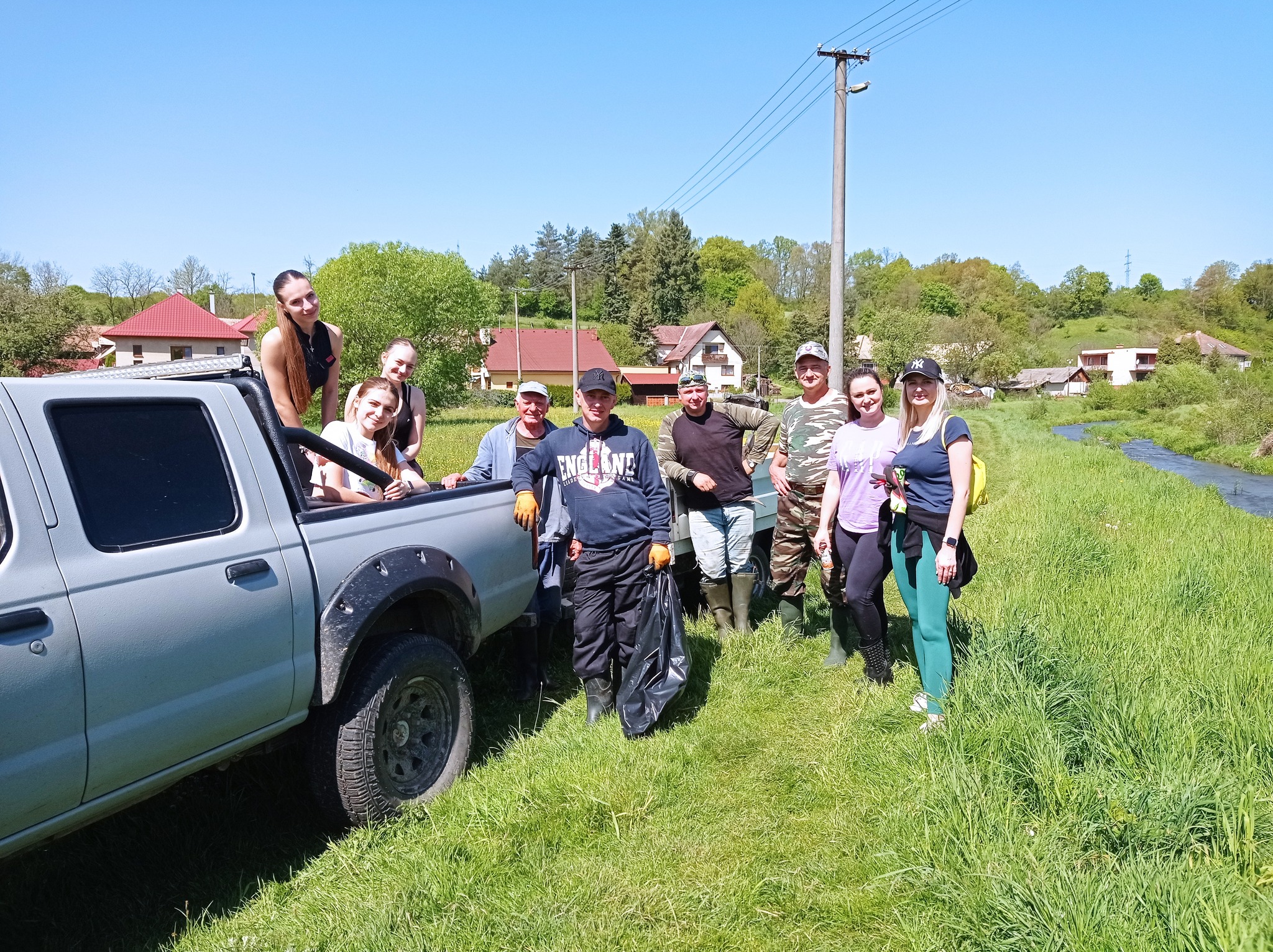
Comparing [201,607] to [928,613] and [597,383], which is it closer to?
[597,383]

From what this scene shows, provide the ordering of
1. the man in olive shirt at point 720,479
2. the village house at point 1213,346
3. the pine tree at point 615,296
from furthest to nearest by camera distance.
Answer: the pine tree at point 615,296
the village house at point 1213,346
the man in olive shirt at point 720,479

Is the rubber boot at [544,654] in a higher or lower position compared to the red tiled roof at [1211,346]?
higher

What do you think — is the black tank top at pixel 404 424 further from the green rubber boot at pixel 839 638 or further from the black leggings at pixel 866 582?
the green rubber boot at pixel 839 638

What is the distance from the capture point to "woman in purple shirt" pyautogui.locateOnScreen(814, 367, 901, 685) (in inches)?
198

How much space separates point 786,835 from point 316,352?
3.57m

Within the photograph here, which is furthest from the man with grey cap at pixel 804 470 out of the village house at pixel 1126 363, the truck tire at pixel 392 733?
the village house at pixel 1126 363

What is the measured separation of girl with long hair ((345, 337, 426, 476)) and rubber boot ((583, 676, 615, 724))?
1.67 metres

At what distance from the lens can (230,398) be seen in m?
3.44

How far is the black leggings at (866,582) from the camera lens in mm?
5020

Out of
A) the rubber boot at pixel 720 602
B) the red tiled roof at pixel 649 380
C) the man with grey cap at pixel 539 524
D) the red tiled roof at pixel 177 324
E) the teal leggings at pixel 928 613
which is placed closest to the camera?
the teal leggings at pixel 928 613

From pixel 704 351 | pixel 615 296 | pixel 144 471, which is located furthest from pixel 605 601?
pixel 615 296

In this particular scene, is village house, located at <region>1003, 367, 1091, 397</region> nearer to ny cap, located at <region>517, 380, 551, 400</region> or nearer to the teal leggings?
ny cap, located at <region>517, 380, 551, 400</region>

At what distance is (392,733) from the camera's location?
382 centimetres

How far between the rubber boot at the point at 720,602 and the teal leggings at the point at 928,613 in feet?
5.69
